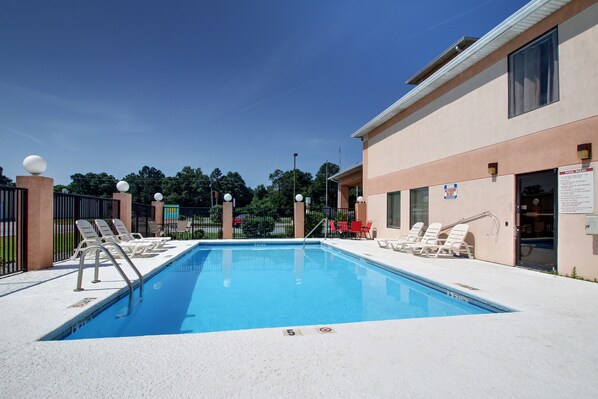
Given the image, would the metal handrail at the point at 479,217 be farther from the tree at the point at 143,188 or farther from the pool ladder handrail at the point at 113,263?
the tree at the point at 143,188

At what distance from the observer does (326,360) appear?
257 cm

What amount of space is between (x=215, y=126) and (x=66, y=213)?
20574 mm

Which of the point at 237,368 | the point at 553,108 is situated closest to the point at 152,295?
the point at 237,368

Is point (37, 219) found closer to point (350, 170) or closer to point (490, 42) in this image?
point (490, 42)

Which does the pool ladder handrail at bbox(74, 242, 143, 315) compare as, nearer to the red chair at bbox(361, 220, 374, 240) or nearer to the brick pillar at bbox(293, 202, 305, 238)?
the brick pillar at bbox(293, 202, 305, 238)

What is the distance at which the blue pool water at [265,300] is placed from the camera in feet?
14.3

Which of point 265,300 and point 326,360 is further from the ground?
point 326,360

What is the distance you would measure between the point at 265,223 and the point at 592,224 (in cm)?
1261

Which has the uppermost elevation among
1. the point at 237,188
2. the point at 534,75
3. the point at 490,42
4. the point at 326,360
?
the point at 490,42

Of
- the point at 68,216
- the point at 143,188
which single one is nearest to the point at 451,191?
the point at 68,216

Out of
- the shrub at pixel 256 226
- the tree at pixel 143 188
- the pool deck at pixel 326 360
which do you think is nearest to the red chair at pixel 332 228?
the shrub at pixel 256 226

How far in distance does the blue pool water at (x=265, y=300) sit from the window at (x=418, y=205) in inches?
139

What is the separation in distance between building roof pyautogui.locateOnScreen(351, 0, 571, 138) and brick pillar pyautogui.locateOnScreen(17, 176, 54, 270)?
10597mm

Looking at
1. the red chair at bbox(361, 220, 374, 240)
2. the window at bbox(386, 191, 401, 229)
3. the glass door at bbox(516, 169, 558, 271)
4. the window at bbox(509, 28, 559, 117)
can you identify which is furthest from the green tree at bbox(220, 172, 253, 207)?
the glass door at bbox(516, 169, 558, 271)
